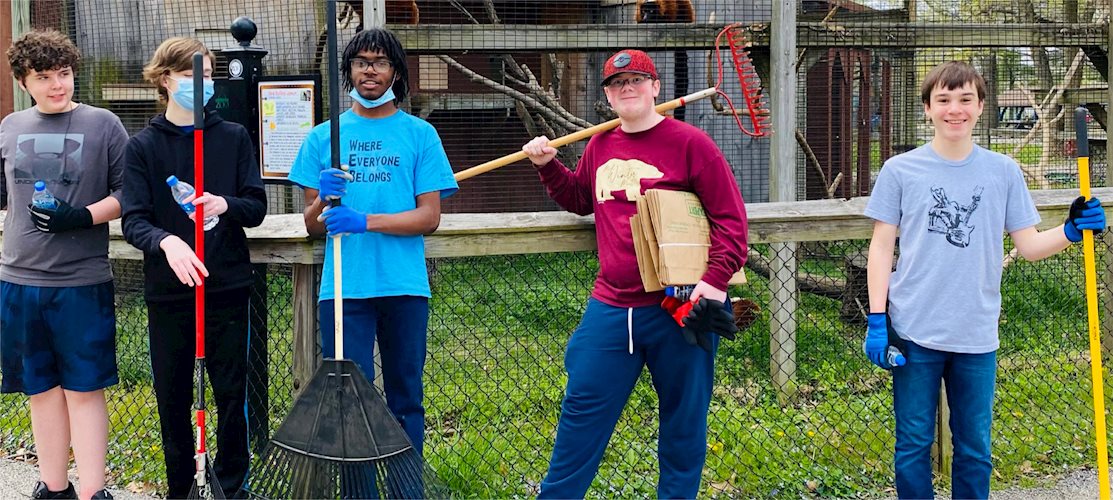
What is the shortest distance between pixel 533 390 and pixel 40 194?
3.14 metres

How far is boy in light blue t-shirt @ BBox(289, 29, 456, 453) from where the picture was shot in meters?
3.53

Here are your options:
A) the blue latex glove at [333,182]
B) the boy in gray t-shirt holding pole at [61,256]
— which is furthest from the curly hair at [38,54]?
the blue latex glove at [333,182]

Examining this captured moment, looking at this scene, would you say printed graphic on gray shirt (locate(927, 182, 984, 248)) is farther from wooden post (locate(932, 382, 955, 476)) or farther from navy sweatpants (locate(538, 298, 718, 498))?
wooden post (locate(932, 382, 955, 476))

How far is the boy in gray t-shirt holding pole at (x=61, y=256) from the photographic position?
3.77 metres

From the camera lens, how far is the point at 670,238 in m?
3.22

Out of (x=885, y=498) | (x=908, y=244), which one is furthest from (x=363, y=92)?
(x=885, y=498)

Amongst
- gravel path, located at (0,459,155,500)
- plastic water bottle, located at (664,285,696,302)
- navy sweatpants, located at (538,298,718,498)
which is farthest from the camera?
gravel path, located at (0,459,155,500)

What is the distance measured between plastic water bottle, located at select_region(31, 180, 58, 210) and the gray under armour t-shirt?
0.25 feet

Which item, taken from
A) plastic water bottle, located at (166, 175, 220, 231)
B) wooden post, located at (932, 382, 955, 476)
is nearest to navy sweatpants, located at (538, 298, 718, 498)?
plastic water bottle, located at (166, 175, 220, 231)

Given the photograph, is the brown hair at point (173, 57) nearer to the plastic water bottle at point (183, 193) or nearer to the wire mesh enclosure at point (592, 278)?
the plastic water bottle at point (183, 193)

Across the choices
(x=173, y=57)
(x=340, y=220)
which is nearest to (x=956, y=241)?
(x=340, y=220)

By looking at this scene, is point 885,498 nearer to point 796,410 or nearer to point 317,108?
→ point 796,410

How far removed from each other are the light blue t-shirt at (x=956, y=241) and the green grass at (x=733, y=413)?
1.42m

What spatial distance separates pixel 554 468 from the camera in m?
3.49
